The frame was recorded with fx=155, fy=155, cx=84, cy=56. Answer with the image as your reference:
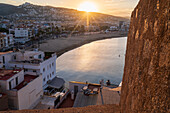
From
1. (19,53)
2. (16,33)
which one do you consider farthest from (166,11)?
(16,33)

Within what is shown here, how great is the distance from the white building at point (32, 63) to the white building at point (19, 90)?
80.6 inches

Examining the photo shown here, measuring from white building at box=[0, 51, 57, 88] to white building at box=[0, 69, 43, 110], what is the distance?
205 centimetres

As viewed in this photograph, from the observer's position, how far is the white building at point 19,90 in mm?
6238

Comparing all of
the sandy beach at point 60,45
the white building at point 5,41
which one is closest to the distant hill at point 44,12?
the sandy beach at point 60,45

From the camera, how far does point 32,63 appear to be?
33.4 feet

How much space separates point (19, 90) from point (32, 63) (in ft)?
13.5

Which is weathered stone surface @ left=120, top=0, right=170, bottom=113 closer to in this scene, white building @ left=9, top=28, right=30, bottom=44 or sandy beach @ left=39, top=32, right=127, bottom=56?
sandy beach @ left=39, top=32, right=127, bottom=56

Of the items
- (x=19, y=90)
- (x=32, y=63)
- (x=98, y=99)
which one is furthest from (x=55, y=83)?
(x=98, y=99)

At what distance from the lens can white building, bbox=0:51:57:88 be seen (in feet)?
32.7

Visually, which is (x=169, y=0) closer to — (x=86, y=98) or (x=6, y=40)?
(x=86, y=98)

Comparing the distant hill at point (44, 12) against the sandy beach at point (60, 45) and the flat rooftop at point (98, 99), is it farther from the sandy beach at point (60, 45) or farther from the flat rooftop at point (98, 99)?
the flat rooftop at point (98, 99)

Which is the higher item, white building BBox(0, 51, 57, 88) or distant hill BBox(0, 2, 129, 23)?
distant hill BBox(0, 2, 129, 23)

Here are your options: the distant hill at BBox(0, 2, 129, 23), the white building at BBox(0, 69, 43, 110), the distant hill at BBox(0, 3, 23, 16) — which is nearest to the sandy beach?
the white building at BBox(0, 69, 43, 110)

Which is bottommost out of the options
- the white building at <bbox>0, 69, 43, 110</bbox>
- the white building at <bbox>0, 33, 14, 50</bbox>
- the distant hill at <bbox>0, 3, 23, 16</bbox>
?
the white building at <bbox>0, 69, 43, 110</bbox>
